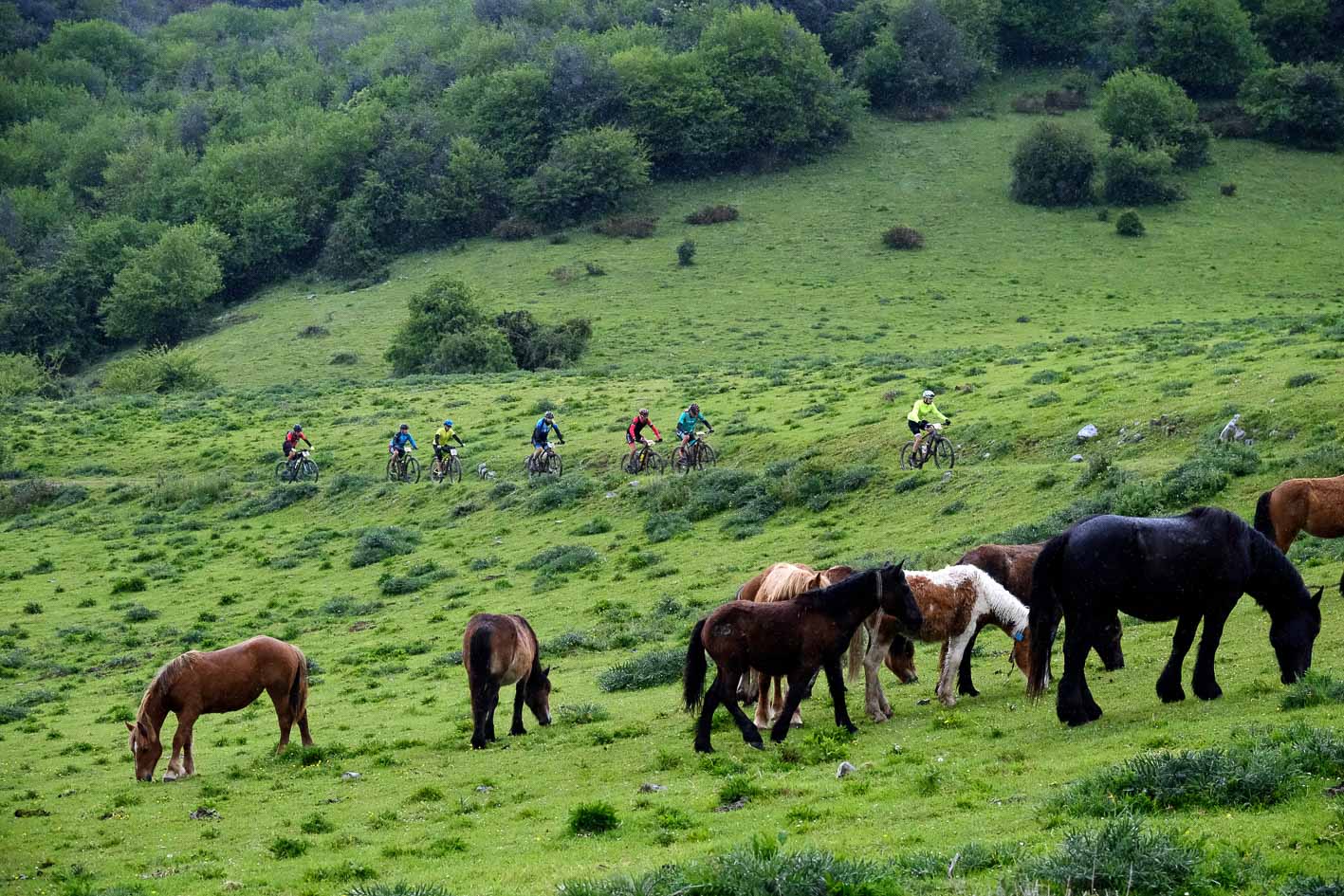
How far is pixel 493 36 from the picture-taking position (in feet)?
419

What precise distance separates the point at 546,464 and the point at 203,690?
23673mm

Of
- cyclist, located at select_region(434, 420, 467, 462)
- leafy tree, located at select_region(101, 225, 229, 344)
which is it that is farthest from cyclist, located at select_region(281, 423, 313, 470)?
leafy tree, located at select_region(101, 225, 229, 344)

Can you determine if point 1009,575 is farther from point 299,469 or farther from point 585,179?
point 585,179

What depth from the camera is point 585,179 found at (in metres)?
92.4

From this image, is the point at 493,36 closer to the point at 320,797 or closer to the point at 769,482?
the point at 769,482

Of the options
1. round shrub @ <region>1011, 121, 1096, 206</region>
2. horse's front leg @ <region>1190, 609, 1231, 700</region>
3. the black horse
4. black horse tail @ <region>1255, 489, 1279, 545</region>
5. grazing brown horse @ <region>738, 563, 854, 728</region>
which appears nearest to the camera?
the black horse

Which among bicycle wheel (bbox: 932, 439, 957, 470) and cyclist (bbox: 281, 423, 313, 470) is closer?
bicycle wheel (bbox: 932, 439, 957, 470)

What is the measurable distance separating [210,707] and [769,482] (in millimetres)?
18177

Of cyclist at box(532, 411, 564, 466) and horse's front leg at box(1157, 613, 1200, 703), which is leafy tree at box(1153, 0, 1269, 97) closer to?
cyclist at box(532, 411, 564, 466)

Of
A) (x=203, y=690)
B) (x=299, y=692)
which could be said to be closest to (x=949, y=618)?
(x=299, y=692)

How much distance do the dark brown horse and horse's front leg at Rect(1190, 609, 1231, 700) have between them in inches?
109

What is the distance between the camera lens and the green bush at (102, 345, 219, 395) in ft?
235

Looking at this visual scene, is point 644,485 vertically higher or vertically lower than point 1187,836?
lower

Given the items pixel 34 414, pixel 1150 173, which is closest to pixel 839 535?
pixel 34 414
